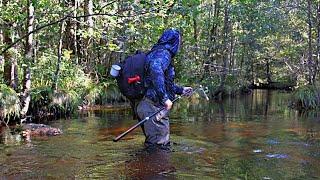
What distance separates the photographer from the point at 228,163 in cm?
725

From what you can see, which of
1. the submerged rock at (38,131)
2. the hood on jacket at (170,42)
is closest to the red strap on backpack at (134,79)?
the hood on jacket at (170,42)

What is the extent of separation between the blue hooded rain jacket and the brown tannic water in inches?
37.2

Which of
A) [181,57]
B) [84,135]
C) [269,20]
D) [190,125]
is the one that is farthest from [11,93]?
[269,20]

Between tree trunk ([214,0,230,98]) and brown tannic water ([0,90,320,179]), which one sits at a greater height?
tree trunk ([214,0,230,98])

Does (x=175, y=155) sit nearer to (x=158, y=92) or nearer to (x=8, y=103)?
(x=158, y=92)

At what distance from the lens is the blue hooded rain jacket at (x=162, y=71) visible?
7.15m

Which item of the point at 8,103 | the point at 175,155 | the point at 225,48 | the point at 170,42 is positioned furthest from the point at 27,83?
the point at 225,48

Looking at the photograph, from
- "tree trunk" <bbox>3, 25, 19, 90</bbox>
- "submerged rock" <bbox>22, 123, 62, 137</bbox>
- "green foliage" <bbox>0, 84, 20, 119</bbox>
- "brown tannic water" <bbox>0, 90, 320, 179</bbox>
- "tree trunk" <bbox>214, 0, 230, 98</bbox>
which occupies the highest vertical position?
"tree trunk" <bbox>214, 0, 230, 98</bbox>

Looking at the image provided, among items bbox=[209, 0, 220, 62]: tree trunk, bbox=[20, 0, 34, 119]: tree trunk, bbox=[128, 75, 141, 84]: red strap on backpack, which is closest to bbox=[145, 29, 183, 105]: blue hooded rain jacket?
bbox=[128, 75, 141, 84]: red strap on backpack

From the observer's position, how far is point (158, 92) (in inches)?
282

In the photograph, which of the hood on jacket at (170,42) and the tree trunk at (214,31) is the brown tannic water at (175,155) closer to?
the hood on jacket at (170,42)

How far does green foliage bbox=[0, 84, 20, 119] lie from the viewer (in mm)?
12309

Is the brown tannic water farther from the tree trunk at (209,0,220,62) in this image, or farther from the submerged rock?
the tree trunk at (209,0,220,62)

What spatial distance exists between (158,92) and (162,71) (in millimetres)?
327
